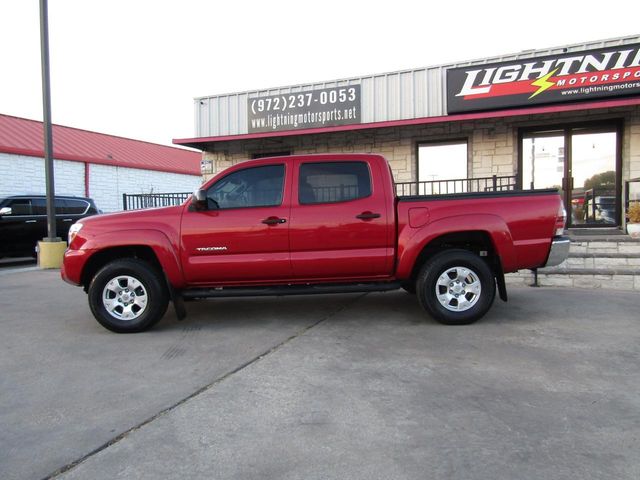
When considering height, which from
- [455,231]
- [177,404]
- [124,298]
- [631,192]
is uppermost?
[631,192]

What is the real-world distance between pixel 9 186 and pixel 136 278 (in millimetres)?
15913

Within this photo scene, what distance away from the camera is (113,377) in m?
3.99

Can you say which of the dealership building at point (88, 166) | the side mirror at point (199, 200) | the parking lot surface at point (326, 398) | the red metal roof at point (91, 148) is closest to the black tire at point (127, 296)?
the parking lot surface at point (326, 398)

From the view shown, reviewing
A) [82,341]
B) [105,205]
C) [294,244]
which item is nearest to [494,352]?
[294,244]

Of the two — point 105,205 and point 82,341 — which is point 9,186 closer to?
point 105,205

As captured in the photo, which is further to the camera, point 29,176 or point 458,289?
point 29,176

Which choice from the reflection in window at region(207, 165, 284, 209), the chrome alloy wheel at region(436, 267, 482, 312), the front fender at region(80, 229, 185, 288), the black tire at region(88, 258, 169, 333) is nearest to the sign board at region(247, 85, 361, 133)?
the reflection in window at region(207, 165, 284, 209)

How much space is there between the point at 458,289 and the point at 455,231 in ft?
2.18

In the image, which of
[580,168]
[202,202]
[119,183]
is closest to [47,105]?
[202,202]

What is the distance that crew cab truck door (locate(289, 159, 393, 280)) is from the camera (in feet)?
17.3

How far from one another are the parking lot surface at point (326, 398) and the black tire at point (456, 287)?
0.68ft

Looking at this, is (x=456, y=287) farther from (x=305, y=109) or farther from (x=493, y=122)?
(x=305, y=109)

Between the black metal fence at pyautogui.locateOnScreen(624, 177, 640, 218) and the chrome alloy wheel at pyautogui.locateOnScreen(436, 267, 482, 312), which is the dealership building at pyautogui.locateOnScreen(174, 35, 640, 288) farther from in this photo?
the chrome alloy wheel at pyautogui.locateOnScreen(436, 267, 482, 312)

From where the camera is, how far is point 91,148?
2264cm
